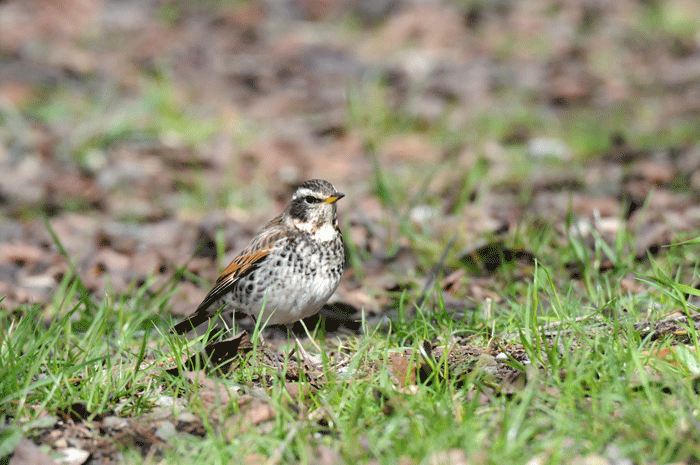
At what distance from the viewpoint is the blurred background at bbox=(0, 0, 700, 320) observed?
6914 millimetres

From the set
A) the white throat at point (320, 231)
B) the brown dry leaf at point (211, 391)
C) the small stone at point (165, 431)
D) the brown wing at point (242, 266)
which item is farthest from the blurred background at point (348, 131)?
the small stone at point (165, 431)

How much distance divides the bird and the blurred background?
564 millimetres

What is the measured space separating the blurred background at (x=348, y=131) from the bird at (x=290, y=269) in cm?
56

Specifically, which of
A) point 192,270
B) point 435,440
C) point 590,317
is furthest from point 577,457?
point 192,270

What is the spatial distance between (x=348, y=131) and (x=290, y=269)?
18.4 ft

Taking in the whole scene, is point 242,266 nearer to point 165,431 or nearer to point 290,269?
point 290,269

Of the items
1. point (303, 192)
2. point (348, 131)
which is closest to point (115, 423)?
point (303, 192)

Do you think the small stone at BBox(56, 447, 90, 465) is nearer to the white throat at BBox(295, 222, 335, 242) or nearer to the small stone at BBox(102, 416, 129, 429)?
the small stone at BBox(102, 416, 129, 429)

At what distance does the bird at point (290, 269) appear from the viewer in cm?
512

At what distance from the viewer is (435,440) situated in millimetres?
3285

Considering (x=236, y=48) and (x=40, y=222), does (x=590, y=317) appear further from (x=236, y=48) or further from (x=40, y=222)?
(x=236, y=48)

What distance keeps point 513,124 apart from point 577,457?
7576 millimetres

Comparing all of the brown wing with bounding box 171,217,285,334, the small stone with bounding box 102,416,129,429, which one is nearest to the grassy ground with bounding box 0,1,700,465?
the small stone with bounding box 102,416,129,429

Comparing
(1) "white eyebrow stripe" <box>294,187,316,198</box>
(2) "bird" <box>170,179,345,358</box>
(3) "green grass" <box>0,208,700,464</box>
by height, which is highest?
(1) "white eyebrow stripe" <box>294,187,316,198</box>
